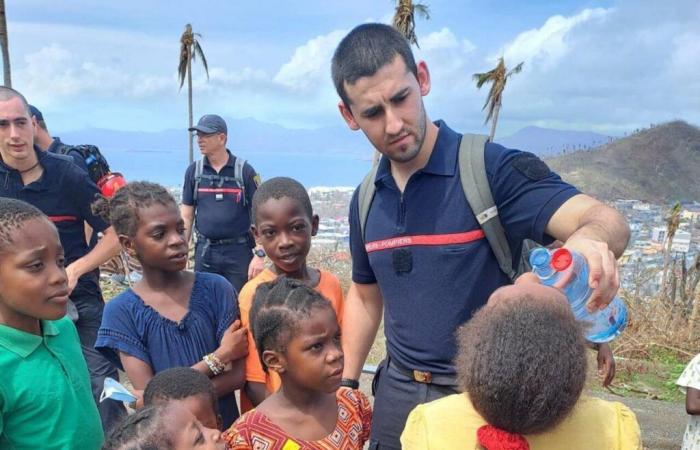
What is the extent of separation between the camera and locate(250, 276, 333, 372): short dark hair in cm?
210

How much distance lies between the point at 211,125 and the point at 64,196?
2.73 meters

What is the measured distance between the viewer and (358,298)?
103 inches

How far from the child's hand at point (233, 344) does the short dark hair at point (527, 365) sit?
1279 mm

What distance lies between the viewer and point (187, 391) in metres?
2.08

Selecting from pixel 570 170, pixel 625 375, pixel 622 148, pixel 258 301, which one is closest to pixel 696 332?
pixel 625 375

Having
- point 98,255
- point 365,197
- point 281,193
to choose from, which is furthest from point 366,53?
point 98,255

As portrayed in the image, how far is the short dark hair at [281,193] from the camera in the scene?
284 cm

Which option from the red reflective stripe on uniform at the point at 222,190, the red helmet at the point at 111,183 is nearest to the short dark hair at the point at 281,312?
the red helmet at the point at 111,183

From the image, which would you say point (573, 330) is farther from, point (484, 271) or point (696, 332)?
point (696, 332)

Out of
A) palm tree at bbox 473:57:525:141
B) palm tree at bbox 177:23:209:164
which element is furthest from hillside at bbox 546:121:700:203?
palm tree at bbox 177:23:209:164

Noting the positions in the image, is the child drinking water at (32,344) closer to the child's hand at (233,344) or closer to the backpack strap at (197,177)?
the child's hand at (233,344)

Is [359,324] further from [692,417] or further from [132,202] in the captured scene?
[692,417]

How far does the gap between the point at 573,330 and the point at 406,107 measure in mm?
1078

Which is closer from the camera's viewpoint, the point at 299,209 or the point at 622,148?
the point at 299,209
